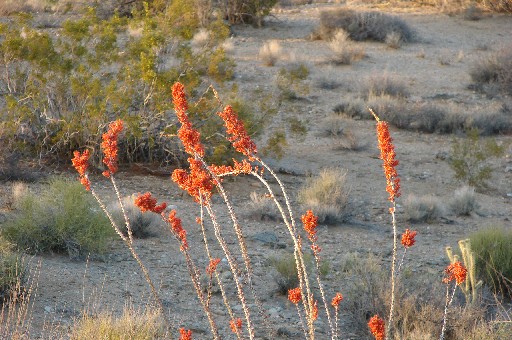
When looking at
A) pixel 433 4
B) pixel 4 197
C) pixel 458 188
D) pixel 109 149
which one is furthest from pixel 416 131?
pixel 433 4

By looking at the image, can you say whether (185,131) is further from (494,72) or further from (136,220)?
(494,72)

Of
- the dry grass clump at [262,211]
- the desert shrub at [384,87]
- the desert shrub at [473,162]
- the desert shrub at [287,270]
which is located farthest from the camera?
the desert shrub at [384,87]

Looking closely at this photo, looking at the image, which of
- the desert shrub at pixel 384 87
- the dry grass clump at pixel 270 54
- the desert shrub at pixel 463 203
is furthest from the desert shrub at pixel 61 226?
the dry grass clump at pixel 270 54

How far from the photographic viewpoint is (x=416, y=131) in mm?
17016

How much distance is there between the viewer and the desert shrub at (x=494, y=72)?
2070 cm

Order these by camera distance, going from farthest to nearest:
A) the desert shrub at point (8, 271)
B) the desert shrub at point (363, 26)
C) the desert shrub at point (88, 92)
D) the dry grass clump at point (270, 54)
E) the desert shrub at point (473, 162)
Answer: the desert shrub at point (363, 26) < the dry grass clump at point (270, 54) < the desert shrub at point (473, 162) < the desert shrub at point (88, 92) < the desert shrub at point (8, 271)

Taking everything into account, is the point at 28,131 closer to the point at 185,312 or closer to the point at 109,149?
the point at 185,312

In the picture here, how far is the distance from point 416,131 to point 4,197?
973 cm

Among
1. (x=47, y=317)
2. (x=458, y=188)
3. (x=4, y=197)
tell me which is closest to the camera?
(x=47, y=317)

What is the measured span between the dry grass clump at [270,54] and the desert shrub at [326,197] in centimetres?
968

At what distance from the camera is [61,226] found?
314 inches

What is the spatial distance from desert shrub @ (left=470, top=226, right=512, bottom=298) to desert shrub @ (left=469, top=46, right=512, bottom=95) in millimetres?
12348

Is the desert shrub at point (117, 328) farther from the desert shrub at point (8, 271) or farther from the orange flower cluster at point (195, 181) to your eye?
the orange flower cluster at point (195, 181)

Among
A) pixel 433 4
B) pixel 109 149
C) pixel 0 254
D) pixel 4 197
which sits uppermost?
pixel 109 149
